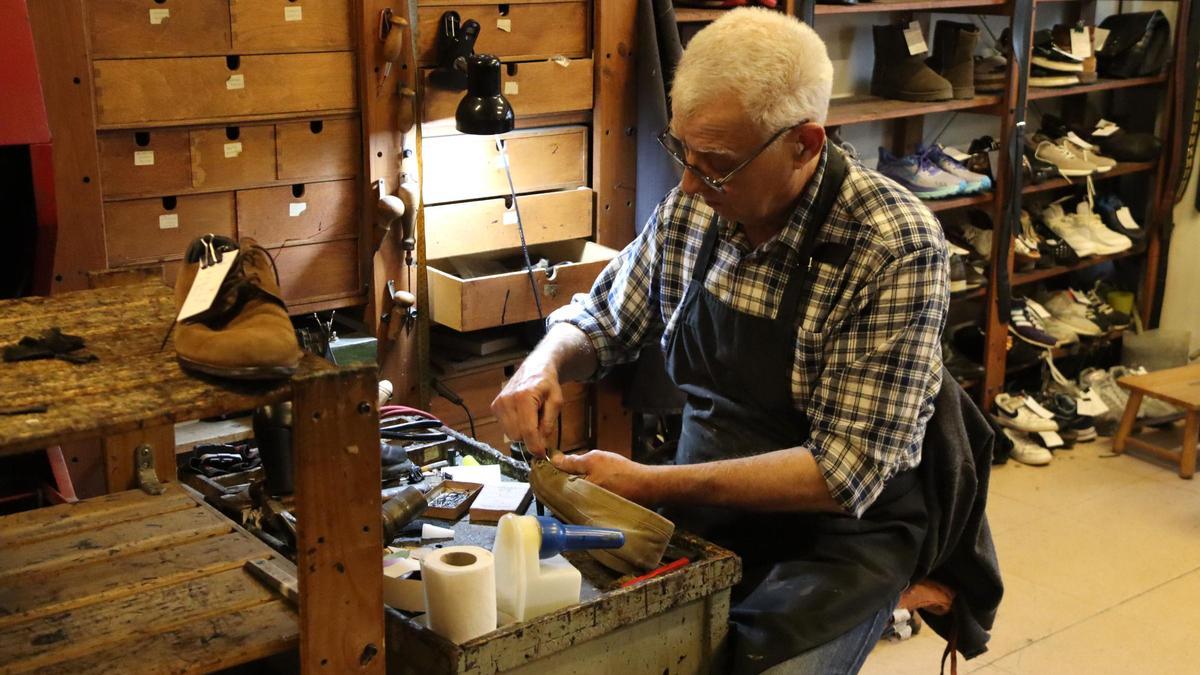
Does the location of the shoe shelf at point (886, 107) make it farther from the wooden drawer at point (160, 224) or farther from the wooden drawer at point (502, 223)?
the wooden drawer at point (160, 224)

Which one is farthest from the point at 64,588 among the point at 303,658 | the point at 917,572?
the point at 917,572

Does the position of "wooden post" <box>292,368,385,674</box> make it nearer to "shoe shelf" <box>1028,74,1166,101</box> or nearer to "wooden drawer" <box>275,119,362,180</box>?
"wooden drawer" <box>275,119,362,180</box>

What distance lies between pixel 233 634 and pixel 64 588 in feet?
0.83

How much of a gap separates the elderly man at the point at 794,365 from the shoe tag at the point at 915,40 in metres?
2.36

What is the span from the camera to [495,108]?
2.86 m

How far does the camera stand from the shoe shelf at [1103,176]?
4789 millimetres

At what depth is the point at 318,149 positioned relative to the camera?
288 centimetres

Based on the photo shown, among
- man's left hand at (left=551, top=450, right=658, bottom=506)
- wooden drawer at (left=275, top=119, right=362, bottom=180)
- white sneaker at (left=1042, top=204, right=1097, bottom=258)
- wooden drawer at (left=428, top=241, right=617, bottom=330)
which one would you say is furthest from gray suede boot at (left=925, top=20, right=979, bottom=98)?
man's left hand at (left=551, top=450, right=658, bottom=506)

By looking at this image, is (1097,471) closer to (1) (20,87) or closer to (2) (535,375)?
(2) (535,375)

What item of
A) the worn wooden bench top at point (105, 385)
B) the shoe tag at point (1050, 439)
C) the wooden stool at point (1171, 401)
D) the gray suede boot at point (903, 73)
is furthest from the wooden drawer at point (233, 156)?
the wooden stool at point (1171, 401)

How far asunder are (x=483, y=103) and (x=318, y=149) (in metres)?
0.39

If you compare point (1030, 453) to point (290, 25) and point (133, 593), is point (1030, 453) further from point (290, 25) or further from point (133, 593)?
point (133, 593)

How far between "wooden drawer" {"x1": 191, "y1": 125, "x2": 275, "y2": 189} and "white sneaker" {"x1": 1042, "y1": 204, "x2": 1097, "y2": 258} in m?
3.27

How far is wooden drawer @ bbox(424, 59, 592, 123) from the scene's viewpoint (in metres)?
3.03
